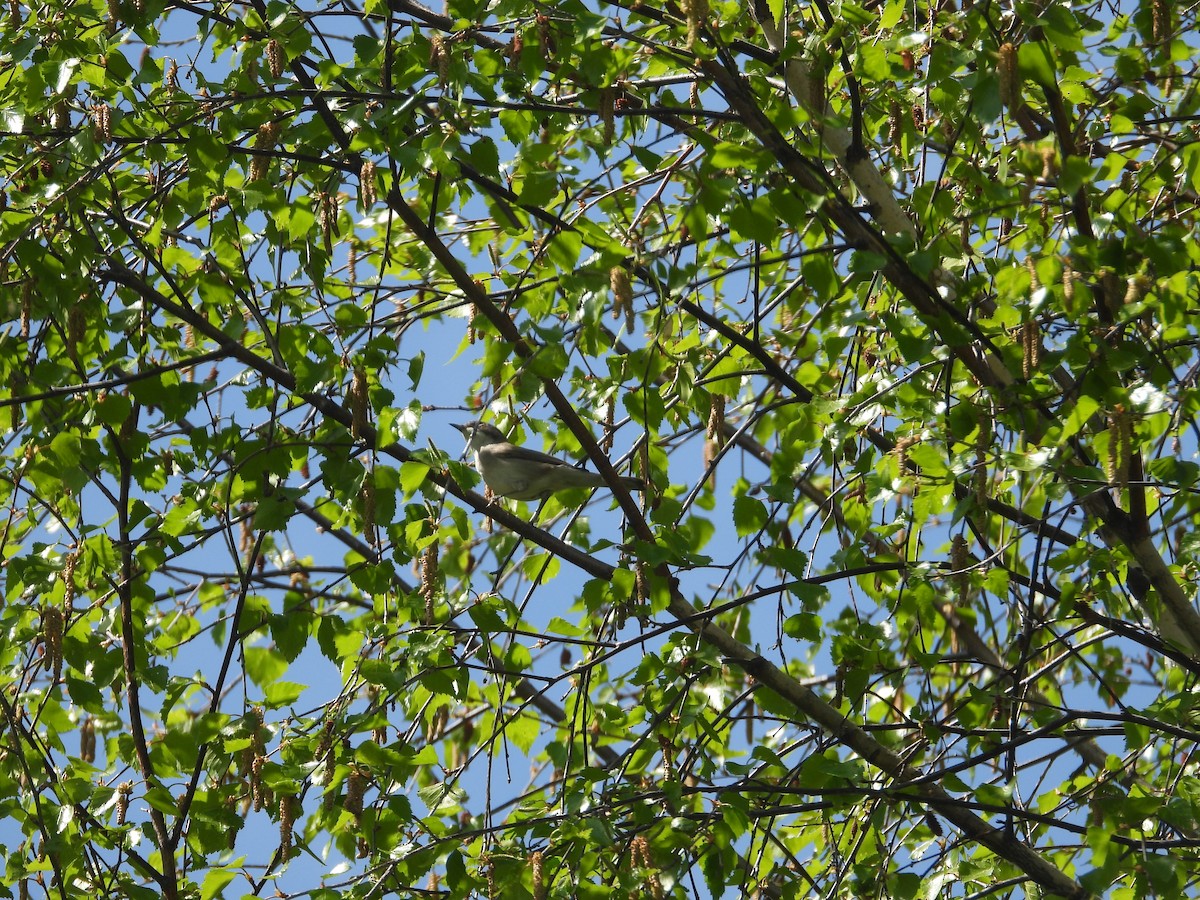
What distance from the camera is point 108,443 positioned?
509 centimetres

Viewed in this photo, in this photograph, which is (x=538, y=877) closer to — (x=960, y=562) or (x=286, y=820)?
(x=286, y=820)

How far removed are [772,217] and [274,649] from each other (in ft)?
8.05

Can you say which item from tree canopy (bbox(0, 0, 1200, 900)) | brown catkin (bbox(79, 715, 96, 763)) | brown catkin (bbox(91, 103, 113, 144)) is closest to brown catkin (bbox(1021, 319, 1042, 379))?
tree canopy (bbox(0, 0, 1200, 900))

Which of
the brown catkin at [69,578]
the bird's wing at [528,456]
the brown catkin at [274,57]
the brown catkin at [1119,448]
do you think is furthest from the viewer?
the bird's wing at [528,456]

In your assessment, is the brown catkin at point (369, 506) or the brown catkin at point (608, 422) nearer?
the brown catkin at point (369, 506)

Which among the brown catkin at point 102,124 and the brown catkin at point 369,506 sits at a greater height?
the brown catkin at point 102,124

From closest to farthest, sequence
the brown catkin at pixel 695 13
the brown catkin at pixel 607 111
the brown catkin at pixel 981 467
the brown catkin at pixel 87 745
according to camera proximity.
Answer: the brown catkin at pixel 695 13
the brown catkin at pixel 981 467
the brown catkin at pixel 607 111
the brown catkin at pixel 87 745

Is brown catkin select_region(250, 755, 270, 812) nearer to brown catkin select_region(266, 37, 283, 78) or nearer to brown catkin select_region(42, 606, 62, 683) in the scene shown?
brown catkin select_region(42, 606, 62, 683)

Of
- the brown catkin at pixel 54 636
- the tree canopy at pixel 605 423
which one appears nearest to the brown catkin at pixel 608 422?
the tree canopy at pixel 605 423

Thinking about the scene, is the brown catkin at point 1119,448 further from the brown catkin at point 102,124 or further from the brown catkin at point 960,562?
the brown catkin at point 102,124

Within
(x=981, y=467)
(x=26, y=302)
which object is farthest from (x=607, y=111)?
(x=26, y=302)

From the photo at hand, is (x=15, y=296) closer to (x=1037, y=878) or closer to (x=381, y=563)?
(x=381, y=563)

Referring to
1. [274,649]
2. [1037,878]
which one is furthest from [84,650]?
[1037,878]

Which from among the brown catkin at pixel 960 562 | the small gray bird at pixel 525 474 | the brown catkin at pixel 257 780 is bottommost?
the brown catkin at pixel 960 562
